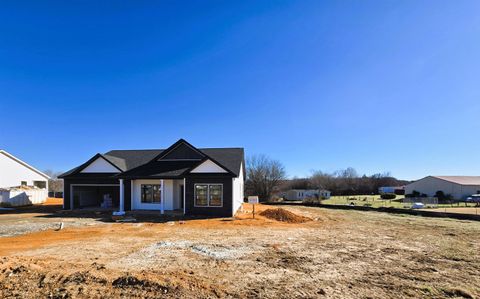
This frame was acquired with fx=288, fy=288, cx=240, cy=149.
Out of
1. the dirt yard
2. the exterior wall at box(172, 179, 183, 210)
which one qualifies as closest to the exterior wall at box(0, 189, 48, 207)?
the dirt yard

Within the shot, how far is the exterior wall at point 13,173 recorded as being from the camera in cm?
3122

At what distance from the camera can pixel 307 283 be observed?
676 centimetres

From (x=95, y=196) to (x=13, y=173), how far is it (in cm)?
1288

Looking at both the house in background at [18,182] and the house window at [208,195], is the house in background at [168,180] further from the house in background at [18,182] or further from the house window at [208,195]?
the house in background at [18,182]

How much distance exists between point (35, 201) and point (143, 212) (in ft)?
58.7

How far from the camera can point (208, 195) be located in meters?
20.5

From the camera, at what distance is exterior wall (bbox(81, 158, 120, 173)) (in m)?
23.9

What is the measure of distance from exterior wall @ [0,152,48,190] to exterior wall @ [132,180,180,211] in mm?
19399

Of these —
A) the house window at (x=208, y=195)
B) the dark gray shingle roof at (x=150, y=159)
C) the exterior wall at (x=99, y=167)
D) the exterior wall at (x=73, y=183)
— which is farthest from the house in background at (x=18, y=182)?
the house window at (x=208, y=195)

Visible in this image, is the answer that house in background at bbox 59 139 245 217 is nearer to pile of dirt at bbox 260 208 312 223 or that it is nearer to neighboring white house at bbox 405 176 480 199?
pile of dirt at bbox 260 208 312 223

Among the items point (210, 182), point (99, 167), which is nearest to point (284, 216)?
point (210, 182)

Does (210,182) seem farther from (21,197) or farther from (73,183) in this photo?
(21,197)

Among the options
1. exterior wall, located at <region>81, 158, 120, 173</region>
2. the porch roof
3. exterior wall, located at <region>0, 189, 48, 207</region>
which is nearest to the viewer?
the porch roof

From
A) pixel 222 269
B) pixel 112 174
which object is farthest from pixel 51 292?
pixel 112 174
